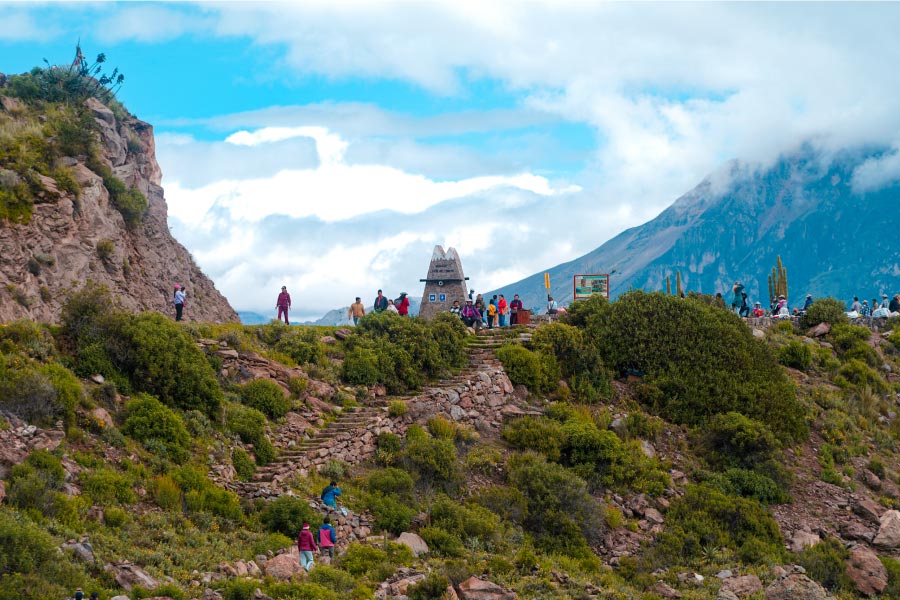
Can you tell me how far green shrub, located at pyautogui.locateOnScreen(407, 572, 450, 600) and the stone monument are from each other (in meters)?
22.7

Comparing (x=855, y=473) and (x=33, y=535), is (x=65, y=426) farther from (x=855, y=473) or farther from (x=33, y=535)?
(x=855, y=473)

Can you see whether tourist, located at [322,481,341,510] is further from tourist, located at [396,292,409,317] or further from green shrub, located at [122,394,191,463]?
tourist, located at [396,292,409,317]

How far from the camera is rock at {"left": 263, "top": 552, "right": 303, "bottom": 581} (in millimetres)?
19625

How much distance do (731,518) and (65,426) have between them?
61.3ft

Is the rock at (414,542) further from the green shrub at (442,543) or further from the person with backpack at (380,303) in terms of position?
the person with backpack at (380,303)

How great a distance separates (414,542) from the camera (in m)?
23.3

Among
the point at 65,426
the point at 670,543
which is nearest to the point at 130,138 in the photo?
the point at 65,426

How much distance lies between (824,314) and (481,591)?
2960 cm

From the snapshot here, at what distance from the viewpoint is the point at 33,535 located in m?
16.9

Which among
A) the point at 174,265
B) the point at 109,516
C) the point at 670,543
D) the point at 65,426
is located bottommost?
the point at 670,543

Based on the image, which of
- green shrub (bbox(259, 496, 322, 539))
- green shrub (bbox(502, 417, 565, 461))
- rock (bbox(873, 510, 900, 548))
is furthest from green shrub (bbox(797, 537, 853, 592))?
green shrub (bbox(259, 496, 322, 539))

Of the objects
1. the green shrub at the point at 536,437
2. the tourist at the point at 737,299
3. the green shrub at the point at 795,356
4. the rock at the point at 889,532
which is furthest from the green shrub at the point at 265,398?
the tourist at the point at 737,299

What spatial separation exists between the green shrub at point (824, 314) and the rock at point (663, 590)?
2368 cm

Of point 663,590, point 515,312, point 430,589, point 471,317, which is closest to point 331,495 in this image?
point 430,589
